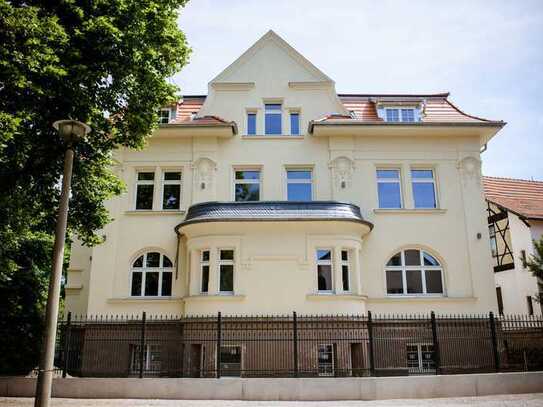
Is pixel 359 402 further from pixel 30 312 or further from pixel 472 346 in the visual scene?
pixel 30 312

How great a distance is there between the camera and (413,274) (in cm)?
1733

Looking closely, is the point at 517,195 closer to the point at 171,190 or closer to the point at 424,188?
the point at 424,188

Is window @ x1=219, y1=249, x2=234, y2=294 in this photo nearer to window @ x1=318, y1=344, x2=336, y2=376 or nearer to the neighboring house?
window @ x1=318, y1=344, x2=336, y2=376

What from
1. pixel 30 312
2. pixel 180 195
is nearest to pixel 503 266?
pixel 180 195

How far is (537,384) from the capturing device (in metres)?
11.9

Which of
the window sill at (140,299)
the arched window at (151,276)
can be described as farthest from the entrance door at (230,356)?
the arched window at (151,276)

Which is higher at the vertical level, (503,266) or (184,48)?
(184,48)

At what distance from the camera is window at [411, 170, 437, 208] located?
1819 centimetres

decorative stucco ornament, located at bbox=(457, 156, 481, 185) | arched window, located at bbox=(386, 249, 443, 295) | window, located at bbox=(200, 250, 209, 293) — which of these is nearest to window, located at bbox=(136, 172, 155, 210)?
window, located at bbox=(200, 250, 209, 293)

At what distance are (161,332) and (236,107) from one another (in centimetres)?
902

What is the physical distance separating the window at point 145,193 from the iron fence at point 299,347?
428cm

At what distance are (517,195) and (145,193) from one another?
62.5 feet

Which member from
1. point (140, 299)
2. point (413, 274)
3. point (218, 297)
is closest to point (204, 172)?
point (218, 297)

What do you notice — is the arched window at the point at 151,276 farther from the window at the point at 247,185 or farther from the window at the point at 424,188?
the window at the point at 424,188
